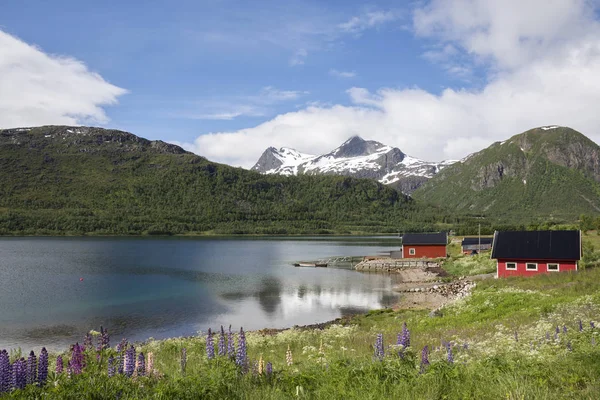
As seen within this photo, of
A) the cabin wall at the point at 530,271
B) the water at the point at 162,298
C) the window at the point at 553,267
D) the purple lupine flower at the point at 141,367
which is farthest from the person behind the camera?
the window at the point at 553,267

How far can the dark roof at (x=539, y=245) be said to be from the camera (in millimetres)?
39281

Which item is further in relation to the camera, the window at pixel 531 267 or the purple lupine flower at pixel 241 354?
the window at pixel 531 267

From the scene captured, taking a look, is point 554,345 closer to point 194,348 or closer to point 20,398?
point 20,398

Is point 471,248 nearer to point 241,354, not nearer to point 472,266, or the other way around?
point 472,266

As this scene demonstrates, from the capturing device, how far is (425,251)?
82.1 m

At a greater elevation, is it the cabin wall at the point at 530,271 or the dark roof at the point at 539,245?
the dark roof at the point at 539,245

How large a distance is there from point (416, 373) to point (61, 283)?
5803 cm

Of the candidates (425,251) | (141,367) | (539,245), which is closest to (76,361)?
(141,367)

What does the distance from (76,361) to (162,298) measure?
41665 millimetres

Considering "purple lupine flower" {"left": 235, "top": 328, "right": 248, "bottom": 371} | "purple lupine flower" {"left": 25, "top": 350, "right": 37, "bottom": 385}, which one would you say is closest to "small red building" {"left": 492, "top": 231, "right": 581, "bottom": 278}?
"purple lupine flower" {"left": 235, "top": 328, "right": 248, "bottom": 371}

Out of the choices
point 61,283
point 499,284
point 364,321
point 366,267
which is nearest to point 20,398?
point 364,321

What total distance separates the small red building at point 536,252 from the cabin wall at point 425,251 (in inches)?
1501

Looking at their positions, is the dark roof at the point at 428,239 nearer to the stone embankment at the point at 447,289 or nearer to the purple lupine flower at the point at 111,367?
the stone embankment at the point at 447,289

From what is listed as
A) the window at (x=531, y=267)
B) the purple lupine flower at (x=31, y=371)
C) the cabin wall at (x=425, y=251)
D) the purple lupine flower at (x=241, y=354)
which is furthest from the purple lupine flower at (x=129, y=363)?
the cabin wall at (x=425, y=251)
